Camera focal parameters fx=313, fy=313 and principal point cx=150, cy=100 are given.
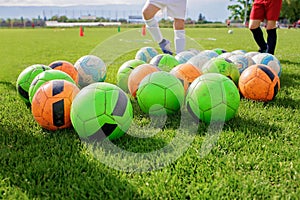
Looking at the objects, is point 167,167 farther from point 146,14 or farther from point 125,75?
point 146,14

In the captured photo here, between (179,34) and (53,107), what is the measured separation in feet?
12.0

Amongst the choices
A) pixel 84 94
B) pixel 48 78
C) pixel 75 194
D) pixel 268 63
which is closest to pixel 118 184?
pixel 75 194

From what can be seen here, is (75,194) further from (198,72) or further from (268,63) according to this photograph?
(268,63)

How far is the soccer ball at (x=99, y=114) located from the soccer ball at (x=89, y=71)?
1637 mm

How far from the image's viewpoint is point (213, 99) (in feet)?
9.93

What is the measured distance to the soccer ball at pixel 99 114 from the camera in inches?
104

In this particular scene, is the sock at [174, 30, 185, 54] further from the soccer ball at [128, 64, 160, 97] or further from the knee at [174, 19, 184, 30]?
the soccer ball at [128, 64, 160, 97]

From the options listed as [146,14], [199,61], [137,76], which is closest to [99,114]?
[137,76]

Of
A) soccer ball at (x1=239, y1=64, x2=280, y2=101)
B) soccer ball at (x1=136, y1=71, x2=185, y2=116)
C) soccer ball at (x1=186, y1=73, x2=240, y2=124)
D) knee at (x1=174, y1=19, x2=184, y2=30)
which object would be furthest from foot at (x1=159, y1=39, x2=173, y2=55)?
→ soccer ball at (x1=186, y1=73, x2=240, y2=124)

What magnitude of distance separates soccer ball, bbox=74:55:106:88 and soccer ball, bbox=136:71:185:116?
123 cm

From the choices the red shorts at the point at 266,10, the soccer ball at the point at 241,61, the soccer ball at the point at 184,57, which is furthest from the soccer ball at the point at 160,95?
the red shorts at the point at 266,10

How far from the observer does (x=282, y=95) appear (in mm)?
4074

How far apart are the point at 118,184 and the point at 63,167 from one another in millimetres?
467

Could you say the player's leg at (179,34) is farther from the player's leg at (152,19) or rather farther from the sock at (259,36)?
the sock at (259,36)
